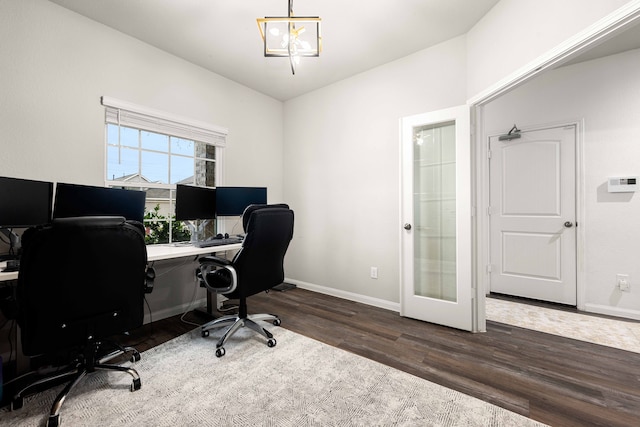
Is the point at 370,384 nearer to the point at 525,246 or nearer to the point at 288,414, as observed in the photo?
the point at 288,414

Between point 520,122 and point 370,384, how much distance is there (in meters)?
3.49

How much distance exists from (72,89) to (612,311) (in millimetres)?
5469

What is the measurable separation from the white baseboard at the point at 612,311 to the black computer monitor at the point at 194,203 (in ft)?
13.8

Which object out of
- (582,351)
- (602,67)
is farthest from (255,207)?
(602,67)

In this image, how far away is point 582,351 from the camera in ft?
6.64

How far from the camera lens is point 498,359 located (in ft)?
6.29

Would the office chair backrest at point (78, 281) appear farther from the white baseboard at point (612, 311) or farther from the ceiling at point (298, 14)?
the white baseboard at point (612, 311)

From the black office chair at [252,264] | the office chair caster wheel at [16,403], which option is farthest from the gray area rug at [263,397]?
the black office chair at [252,264]

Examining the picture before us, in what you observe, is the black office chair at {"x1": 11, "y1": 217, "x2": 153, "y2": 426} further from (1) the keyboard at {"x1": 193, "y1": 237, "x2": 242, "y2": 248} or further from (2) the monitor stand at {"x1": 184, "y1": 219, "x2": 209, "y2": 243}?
(2) the monitor stand at {"x1": 184, "y1": 219, "x2": 209, "y2": 243}

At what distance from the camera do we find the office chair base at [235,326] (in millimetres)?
2013

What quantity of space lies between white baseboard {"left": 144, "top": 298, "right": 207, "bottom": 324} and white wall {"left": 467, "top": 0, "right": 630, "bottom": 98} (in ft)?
11.8

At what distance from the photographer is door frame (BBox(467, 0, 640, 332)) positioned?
1.27 m

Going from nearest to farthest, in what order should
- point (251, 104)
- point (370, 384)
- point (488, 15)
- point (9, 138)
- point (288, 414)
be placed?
1. point (288, 414)
2. point (370, 384)
3. point (9, 138)
4. point (488, 15)
5. point (251, 104)

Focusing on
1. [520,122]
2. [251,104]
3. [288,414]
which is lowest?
[288,414]
